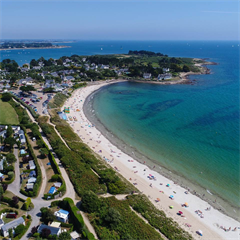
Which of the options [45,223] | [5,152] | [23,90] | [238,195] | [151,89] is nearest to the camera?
[45,223]

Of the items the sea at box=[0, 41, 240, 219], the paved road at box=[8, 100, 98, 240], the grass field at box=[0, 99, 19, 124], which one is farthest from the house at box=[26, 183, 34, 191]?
the grass field at box=[0, 99, 19, 124]

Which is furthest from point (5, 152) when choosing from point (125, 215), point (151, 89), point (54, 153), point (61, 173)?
point (151, 89)

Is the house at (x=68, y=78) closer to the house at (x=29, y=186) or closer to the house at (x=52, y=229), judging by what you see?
the house at (x=29, y=186)

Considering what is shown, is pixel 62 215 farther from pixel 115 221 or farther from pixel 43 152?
pixel 43 152

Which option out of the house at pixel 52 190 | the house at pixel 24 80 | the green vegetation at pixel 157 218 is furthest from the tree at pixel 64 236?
the house at pixel 24 80

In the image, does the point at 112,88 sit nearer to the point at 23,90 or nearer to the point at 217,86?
the point at 23,90

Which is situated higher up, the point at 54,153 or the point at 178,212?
the point at 54,153
